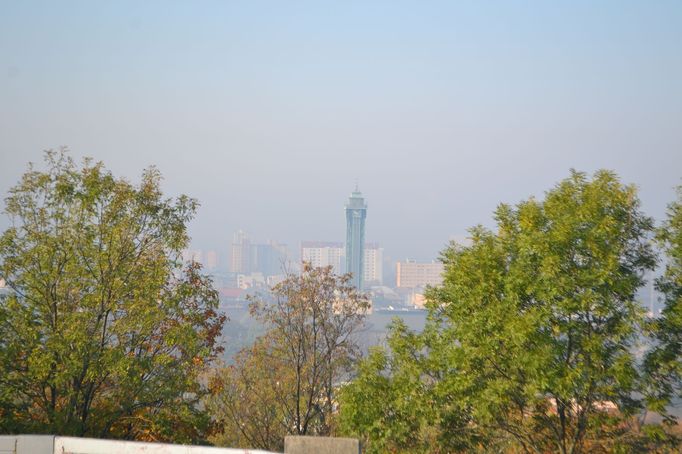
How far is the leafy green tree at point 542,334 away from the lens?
11.3m

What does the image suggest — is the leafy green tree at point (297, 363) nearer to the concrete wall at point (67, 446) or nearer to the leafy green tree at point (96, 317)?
the leafy green tree at point (96, 317)

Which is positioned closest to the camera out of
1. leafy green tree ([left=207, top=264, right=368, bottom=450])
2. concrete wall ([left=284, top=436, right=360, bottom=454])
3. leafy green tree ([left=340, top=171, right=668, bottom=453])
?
concrete wall ([left=284, top=436, right=360, bottom=454])

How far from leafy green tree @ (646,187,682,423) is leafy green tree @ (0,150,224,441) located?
6.64m

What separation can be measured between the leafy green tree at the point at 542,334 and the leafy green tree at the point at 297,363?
507 cm

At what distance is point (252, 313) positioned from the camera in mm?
18375

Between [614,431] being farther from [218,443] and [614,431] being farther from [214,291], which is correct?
[218,443]

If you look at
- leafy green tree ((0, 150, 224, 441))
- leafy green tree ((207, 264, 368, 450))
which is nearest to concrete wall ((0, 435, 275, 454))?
leafy green tree ((0, 150, 224, 441))

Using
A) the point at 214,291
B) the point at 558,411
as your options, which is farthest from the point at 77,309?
the point at 558,411

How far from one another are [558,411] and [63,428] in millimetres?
6829

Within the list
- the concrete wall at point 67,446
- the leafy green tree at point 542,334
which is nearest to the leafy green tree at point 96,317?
the leafy green tree at point 542,334

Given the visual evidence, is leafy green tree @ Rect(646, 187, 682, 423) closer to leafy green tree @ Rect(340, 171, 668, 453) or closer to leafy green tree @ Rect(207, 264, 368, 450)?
leafy green tree @ Rect(340, 171, 668, 453)

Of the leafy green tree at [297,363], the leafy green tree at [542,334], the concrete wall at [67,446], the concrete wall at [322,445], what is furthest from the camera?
the leafy green tree at [297,363]

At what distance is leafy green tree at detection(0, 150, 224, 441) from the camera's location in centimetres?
1224

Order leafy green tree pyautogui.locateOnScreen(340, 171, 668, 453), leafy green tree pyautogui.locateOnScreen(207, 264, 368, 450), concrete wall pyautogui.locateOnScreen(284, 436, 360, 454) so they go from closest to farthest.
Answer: concrete wall pyautogui.locateOnScreen(284, 436, 360, 454), leafy green tree pyautogui.locateOnScreen(340, 171, 668, 453), leafy green tree pyautogui.locateOnScreen(207, 264, 368, 450)
